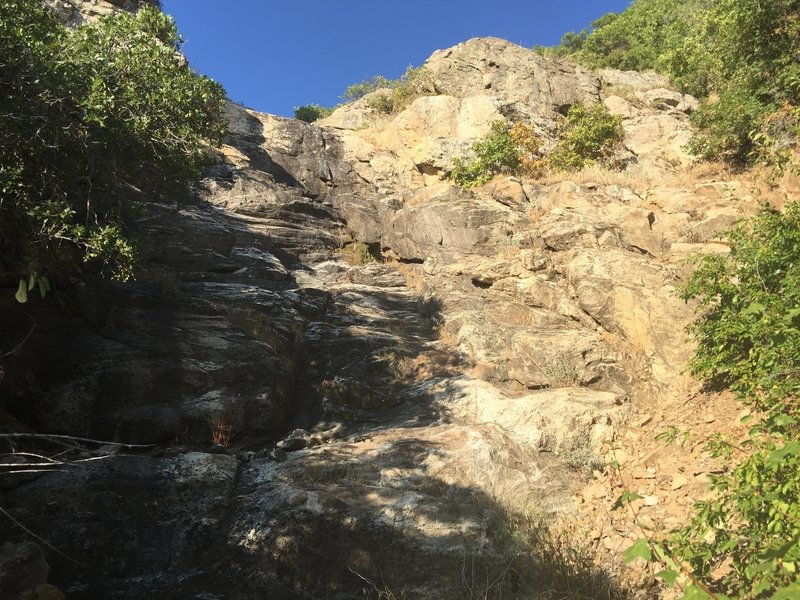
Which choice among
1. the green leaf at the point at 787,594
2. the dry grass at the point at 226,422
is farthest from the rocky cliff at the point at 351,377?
the green leaf at the point at 787,594

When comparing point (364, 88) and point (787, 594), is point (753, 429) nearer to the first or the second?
point (787, 594)

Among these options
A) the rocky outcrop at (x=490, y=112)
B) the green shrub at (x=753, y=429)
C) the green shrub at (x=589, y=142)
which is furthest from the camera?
the rocky outcrop at (x=490, y=112)

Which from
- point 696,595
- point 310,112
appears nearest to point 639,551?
point 696,595

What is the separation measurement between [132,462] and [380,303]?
649 centimetres

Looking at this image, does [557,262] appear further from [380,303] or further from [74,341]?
[74,341]

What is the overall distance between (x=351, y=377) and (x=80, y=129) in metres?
5.84

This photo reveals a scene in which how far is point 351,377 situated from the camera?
28.3 feet

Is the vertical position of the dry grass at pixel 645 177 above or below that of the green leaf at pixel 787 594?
above

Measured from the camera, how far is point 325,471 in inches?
247

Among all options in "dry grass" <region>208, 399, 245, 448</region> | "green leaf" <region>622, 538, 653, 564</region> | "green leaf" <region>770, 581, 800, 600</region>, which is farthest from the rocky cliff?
"green leaf" <region>770, 581, 800, 600</region>

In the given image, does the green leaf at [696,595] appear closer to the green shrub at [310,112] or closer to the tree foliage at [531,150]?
the tree foliage at [531,150]

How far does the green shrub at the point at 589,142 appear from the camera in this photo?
1526 cm

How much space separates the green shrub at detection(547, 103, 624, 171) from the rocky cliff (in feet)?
4.49

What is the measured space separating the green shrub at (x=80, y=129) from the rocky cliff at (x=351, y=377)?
122 centimetres
